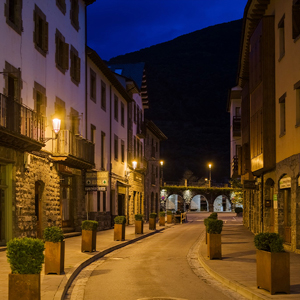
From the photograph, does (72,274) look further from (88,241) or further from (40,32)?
(40,32)

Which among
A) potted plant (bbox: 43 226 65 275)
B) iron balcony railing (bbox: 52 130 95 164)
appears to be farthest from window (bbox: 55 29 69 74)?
potted plant (bbox: 43 226 65 275)

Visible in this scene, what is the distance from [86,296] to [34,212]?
11.6 m

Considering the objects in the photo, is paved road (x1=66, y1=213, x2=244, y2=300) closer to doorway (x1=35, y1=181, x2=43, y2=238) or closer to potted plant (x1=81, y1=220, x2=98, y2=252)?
potted plant (x1=81, y1=220, x2=98, y2=252)

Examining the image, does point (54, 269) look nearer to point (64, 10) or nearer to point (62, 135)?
point (62, 135)

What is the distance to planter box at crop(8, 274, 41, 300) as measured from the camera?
24.9 feet

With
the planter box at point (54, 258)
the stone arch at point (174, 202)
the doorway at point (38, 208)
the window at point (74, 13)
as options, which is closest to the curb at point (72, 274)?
the planter box at point (54, 258)

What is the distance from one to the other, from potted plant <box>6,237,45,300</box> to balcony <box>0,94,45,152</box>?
28.3 ft

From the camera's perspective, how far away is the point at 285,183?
66.4ft

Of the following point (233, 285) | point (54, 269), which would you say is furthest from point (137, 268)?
point (233, 285)

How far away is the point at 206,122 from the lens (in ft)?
538

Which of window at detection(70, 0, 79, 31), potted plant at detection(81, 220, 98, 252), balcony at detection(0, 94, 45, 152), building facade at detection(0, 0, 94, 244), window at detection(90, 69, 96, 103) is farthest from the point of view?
window at detection(90, 69, 96, 103)

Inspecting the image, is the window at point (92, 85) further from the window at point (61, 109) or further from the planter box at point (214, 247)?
the planter box at point (214, 247)

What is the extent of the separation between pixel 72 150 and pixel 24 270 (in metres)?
17.0

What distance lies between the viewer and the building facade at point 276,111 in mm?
18438
